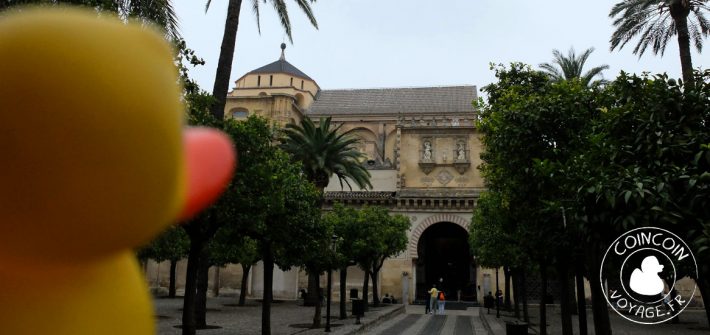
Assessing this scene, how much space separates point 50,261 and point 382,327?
2110 centimetres

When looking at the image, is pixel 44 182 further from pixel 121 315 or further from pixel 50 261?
pixel 121 315

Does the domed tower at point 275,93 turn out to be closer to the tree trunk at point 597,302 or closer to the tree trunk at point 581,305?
the tree trunk at point 581,305

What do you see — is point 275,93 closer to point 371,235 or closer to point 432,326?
point 371,235

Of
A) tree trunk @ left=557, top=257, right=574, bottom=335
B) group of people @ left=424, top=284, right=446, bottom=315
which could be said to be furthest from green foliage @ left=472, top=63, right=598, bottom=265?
group of people @ left=424, top=284, right=446, bottom=315

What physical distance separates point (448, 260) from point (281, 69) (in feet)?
84.0

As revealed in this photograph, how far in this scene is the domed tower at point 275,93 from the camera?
47094 mm

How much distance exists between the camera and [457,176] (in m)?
40.7

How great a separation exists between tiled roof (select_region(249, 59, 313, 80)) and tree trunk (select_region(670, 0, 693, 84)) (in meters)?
41.7

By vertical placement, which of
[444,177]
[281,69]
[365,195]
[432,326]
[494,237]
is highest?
[281,69]

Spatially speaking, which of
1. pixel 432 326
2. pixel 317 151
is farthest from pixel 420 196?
pixel 432 326

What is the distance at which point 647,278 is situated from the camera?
5.68 meters

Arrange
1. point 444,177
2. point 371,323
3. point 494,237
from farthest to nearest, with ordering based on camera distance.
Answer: point 444,177
point 494,237
point 371,323

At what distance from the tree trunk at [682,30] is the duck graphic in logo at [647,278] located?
14.1m

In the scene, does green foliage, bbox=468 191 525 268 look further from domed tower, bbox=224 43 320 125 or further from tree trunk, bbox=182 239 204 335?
domed tower, bbox=224 43 320 125
